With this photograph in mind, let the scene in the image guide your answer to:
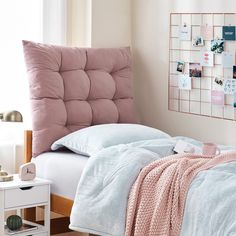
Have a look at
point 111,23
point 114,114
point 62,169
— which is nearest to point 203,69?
point 114,114

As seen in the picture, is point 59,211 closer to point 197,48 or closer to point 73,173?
point 73,173

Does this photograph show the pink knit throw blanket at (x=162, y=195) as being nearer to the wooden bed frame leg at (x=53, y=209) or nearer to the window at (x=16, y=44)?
the wooden bed frame leg at (x=53, y=209)

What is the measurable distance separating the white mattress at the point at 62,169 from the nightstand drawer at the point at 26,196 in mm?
74

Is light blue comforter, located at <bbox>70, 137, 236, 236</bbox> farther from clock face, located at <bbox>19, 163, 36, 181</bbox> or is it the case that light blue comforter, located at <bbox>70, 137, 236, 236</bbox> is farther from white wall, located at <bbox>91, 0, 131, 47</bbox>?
white wall, located at <bbox>91, 0, 131, 47</bbox>

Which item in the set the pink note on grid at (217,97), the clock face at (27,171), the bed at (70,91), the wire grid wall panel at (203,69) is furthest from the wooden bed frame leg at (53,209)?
the pink note on grid at (217,97)

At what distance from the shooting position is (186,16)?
422cm

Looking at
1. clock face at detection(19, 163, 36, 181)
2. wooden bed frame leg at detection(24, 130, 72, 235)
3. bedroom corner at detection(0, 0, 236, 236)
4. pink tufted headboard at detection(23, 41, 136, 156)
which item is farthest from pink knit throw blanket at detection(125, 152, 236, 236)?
pink tufted headboard at detection(23, 41, 136, 156)

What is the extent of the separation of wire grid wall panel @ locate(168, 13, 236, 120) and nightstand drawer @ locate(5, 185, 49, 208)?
1061mm

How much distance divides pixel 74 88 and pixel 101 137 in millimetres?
489

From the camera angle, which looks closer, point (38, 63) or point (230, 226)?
point (230, 226)

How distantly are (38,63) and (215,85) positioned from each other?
1018 millimetres

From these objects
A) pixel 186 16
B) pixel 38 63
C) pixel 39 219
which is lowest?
pixel 39 219

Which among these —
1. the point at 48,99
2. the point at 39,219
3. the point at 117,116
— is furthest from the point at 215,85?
the point at 39,219

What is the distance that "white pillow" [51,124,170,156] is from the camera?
3680mm
